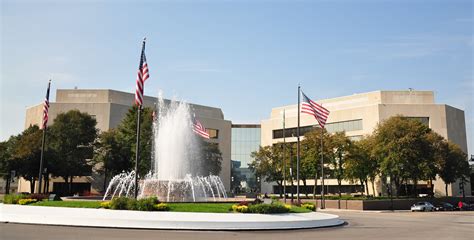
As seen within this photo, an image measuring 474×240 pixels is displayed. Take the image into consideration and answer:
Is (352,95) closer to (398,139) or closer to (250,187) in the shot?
(398,139)

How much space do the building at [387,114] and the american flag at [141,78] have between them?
5717 cm

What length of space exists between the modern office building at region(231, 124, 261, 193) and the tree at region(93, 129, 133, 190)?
1784 inches

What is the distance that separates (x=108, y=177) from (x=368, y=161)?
41.2 m

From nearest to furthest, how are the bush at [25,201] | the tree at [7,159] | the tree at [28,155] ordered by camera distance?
the bush at [25,201], the tree at [28,155], the tree at [7,159]

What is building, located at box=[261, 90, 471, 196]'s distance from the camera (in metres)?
75.4

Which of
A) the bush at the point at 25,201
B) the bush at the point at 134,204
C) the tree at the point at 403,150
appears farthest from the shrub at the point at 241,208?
the tree at the point at 403,150

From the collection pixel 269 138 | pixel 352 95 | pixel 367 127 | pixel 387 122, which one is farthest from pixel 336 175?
pixel 269 138

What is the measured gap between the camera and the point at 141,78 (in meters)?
25.5

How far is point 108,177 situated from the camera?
7119 centimetres

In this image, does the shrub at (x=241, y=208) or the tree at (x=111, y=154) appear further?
the tree at (x=111, y=154)

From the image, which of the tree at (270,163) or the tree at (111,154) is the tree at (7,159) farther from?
the tree at (270,163)

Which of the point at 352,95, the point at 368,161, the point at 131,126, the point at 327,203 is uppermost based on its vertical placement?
the point at 352,95

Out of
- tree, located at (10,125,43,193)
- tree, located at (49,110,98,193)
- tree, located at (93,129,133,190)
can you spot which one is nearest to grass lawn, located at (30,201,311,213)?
tree, located at (10,125,43,193)

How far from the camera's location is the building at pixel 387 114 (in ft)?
247
